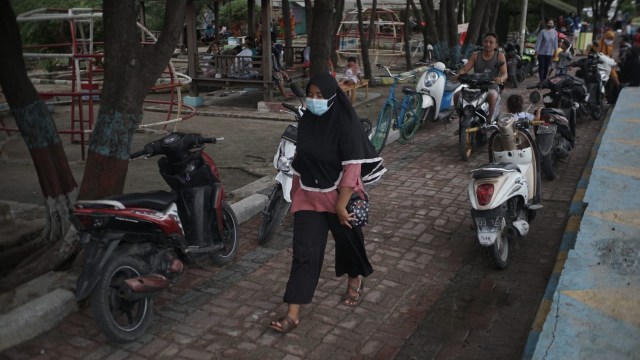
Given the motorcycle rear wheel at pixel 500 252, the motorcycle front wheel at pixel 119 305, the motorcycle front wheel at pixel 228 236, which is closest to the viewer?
the motorcycle front wheel at pixel 119 305

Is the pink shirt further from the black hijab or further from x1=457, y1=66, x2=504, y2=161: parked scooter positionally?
x1=457, y1=66, x2=504, y2=161: parked scooter

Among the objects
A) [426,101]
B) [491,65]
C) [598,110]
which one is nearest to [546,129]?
[491,65]

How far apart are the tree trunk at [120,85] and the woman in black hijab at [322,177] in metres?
1.51

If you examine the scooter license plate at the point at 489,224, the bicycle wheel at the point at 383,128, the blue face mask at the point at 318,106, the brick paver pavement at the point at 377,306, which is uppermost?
the blue face mask at the point at 318,106

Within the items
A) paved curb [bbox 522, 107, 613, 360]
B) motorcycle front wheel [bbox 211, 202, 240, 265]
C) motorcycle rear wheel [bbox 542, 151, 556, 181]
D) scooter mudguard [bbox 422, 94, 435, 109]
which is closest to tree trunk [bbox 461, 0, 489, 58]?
scooter mudguard [bbox 422, 94, 435, 109]

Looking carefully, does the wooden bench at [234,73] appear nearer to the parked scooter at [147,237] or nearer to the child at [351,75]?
the child at [351,75]

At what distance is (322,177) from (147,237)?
51.2 inches

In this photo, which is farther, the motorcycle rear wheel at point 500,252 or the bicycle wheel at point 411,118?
the bicycle wheel at point 411,118

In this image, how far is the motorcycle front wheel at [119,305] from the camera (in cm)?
362

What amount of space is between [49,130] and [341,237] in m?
2.63

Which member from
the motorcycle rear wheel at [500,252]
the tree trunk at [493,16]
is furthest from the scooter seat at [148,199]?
the tree trunk at [493,16]

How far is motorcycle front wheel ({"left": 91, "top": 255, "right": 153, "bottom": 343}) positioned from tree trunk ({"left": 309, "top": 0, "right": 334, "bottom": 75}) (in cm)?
510

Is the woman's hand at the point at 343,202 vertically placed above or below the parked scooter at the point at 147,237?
above

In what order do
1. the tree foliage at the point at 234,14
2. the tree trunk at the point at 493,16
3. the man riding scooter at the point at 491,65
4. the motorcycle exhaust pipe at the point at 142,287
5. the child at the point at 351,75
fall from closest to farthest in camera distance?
the motorcycle exhaust pipe at the point at 142,287
the man riding scooter at the point at 491,65
the child at the point at 351,75
the tree trunk at the point at 493,16
the tree foliage at the point at 234,14
